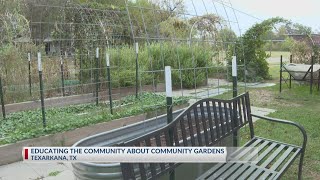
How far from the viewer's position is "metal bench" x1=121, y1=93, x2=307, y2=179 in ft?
6.57

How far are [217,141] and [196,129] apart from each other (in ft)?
1.06

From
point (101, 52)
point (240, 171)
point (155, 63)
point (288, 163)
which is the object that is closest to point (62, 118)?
point (101, 52)

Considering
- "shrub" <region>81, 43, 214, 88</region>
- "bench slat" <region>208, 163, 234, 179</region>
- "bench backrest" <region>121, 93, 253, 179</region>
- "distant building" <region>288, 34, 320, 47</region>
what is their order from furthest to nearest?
"distant building" <region>288, 34, 320, 47</region> → "shrub" <region>81, 43, 214, 88</region> → "bench slat" <region>208, 163, 234, 179</region> → "bench backrest" <region>121, 93, 253, 179</region>

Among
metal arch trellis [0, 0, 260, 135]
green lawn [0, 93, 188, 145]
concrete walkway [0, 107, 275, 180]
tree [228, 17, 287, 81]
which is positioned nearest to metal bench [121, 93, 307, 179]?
concrete walkway [0, 107, 275, 180]

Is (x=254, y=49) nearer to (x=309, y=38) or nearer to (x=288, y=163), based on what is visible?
(x=309, y=38)

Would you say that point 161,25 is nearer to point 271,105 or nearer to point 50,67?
point 50,67

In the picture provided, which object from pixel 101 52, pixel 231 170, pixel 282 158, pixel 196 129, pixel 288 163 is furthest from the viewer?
pixel 101 52

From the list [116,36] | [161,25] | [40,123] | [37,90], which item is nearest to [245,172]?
[40,123]

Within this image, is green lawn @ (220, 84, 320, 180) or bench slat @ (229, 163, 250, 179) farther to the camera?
green lawn @ (220, 84, 320, 180)

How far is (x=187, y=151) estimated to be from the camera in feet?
4.59

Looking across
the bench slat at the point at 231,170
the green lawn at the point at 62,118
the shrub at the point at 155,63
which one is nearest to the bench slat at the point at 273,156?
the bench slat at the point at 231,170

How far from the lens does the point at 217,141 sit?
8.66 ft

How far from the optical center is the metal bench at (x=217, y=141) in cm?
200

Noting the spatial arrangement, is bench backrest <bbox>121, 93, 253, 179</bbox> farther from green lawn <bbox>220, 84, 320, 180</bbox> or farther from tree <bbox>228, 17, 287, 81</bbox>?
tree <bbox>228, 17, 287, 81</bbox>
